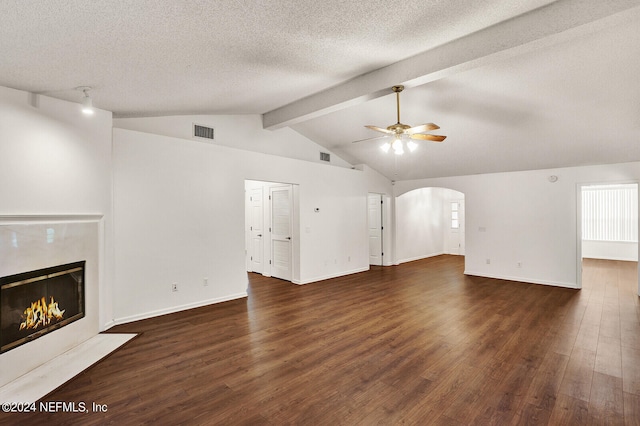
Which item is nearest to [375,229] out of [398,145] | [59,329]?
[398,145]

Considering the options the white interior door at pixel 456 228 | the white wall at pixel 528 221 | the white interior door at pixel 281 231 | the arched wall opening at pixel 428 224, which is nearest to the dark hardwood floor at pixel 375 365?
the white wall at pixel 528 221

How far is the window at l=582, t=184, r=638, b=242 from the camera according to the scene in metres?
9.28

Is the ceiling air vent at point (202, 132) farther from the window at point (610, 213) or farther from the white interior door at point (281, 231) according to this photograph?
the window at point (610, 213)

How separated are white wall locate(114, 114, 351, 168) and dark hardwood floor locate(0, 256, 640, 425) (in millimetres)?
A: 2809

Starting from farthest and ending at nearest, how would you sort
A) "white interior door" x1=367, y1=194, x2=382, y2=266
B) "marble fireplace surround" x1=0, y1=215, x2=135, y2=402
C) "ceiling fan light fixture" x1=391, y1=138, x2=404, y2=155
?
"white interior door" x1=367, y1=194, x2=382, y2=266 → "ceiling fan light fixture" x1=391, y1=138, x2=404, y2=155 → "marble fireplace surround" x1=0, y1=215, x2=135, y2=402

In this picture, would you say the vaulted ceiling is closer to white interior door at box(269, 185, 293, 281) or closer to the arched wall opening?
white interior door at box(269, 185, 293, 281)

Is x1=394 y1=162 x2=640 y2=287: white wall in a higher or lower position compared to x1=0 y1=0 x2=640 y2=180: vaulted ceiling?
lower

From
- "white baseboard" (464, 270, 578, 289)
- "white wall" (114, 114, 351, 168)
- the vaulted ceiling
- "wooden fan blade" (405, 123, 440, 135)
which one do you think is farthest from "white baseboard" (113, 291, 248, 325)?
"white baseboard" (464, 270, 578, 289)

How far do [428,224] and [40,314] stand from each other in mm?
→ 9891

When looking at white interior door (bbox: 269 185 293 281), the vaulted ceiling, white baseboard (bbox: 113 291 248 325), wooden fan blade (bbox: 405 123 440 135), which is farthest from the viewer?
white interior door (bbox: 269 185 293 281)

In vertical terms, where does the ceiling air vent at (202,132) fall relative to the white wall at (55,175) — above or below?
above

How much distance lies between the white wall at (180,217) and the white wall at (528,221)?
4.23 meters

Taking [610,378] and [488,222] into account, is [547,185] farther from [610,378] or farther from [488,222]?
[610,378]

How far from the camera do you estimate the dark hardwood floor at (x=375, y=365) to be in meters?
2.29
